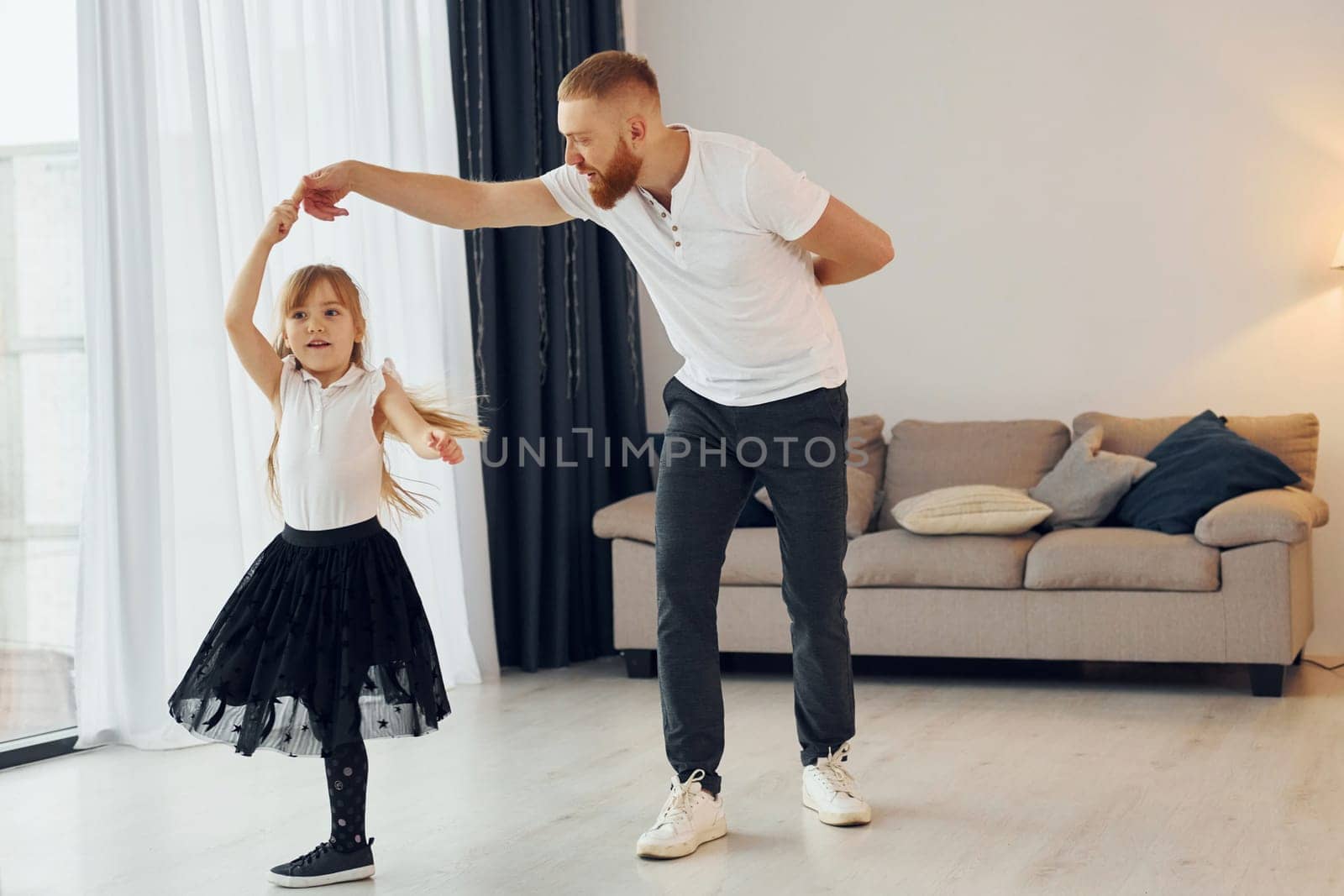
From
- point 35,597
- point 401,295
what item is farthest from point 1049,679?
point 35,597

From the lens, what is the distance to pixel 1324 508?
12.9ft

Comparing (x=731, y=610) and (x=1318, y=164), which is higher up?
(x=1318, y=164)

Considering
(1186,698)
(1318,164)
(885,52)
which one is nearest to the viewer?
(1186,698)

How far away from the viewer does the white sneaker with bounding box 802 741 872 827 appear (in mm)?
2410

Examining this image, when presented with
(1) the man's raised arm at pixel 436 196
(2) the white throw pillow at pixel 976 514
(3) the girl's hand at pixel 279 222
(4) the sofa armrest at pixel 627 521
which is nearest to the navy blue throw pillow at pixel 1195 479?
(2) the white throw pillow at pixel 976 514

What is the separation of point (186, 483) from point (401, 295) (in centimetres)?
92

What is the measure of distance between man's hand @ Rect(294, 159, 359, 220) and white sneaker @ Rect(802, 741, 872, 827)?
4.34 ft

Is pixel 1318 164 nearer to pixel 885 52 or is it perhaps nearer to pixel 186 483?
pixel 885 52

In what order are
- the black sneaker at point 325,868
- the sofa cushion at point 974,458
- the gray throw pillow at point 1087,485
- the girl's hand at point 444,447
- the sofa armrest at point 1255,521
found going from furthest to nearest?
the sofa cushion at point 974,458
the gray throw pillow at point 1087,485
the sofa armrest at point 1255,521
the black sneaker at point 325,868
the girl's hand at point 444,447

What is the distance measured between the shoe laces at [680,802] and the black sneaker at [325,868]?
1.63 feet

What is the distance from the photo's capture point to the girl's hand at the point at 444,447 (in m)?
2.07

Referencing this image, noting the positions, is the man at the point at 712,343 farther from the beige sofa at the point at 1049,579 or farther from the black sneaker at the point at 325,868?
the beige sofa at the point at 1049,579

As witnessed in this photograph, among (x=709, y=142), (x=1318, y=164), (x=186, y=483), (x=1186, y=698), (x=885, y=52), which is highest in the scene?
(x=885, y=52)

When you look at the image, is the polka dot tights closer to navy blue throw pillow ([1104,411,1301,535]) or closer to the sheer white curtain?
the sheer white curtain
